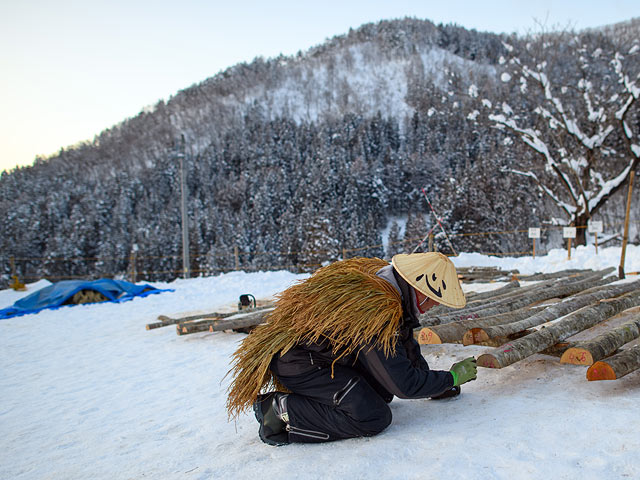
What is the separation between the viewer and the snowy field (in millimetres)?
1952

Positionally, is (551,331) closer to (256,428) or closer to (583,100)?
(256,428)

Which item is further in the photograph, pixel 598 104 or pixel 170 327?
pixel 598 104

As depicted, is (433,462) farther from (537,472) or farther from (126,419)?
(126,419)

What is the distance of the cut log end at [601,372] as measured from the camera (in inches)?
95.4

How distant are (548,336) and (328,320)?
181 centimetres

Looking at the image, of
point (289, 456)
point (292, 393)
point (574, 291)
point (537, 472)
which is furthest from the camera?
point (574, 291)

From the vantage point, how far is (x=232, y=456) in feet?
7.64

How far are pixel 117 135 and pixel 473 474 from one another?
159 m

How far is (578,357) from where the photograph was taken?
2.64m

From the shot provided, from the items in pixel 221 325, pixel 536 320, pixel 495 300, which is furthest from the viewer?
pixel 221 325

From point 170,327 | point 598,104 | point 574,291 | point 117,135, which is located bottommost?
point 170,327

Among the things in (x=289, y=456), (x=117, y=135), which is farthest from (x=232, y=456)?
(x=117, y=135)

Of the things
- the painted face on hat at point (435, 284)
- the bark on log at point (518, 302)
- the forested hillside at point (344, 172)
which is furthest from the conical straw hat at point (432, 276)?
the forested hillside at point (344, 172)

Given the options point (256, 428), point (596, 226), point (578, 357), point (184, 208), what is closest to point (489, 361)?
point (578, 357)
